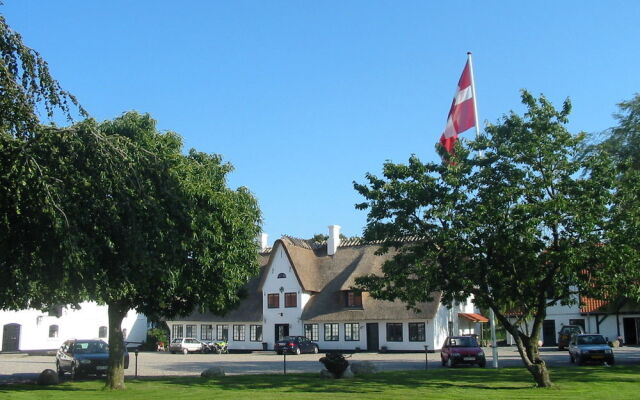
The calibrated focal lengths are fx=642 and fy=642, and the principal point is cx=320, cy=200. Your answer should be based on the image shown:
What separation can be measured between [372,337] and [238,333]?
1319cm

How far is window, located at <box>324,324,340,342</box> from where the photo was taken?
173 ft

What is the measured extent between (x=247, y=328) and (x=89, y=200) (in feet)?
159

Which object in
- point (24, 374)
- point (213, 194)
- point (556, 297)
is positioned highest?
point (213, 194)

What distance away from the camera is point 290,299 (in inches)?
2186

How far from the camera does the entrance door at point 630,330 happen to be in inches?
2143

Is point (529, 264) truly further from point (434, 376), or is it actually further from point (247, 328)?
point (247, 328)

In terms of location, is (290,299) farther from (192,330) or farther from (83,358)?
(83,358)

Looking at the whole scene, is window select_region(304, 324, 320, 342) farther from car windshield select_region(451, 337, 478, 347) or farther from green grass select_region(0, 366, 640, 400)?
green grass select_region(0, 366, 640, 400)

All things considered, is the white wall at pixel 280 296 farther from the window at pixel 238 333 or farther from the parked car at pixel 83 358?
the parked car at pixel 83 358

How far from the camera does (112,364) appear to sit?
72.0 feet

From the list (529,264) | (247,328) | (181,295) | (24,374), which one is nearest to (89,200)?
(181,295)

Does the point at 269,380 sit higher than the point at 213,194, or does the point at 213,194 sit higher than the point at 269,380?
the point at 213,194

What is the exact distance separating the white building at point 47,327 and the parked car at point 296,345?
1597 centimetres

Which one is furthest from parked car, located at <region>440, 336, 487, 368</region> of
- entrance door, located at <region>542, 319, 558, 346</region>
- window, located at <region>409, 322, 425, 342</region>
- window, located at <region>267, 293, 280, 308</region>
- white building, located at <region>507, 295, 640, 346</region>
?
entrance door, located at <region>542, 319, 558, 346</region>
